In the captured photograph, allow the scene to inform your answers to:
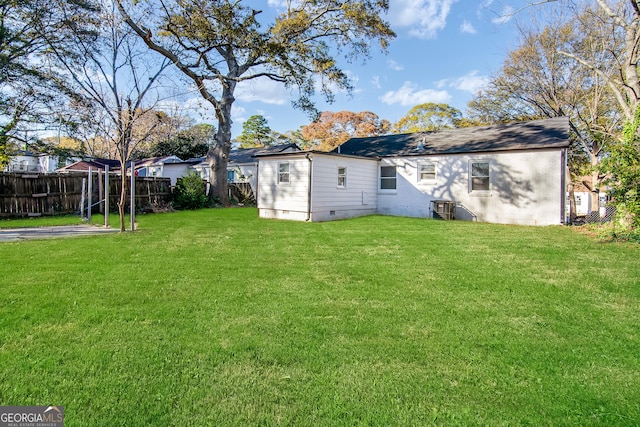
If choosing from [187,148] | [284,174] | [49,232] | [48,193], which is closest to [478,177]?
[284,174]

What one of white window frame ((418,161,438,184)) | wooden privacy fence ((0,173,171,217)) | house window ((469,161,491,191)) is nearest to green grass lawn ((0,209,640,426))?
wooden privacy fence ((0,173,171,217))

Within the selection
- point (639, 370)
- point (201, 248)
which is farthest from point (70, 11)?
point (639, 370)

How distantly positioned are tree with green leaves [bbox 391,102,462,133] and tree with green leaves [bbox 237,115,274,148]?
18.3 m

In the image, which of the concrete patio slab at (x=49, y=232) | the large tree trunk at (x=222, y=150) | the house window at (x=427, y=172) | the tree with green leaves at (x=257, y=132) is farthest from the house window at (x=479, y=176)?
the tree with green leaves at (x=257, y=132)

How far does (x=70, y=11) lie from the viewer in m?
15.7

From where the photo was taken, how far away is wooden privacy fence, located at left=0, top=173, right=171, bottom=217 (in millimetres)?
11903

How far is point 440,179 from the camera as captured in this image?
1457 cm

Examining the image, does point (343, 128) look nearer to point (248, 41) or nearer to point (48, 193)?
point (248, 41)

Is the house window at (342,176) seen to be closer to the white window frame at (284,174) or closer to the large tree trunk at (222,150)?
the white window frame at (284,174)

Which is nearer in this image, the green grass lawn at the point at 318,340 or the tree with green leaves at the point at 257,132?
the green grass lawn at the point at 318,340

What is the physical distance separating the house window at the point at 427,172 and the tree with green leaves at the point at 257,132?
34.8 metres

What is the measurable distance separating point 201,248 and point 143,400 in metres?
5.16

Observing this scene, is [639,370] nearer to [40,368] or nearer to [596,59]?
[40,368]

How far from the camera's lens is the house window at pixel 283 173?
13.9m
